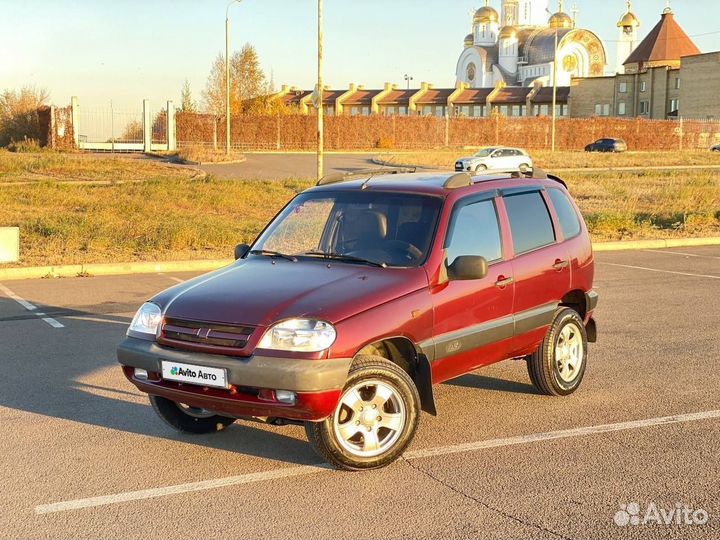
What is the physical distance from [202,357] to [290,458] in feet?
2.95

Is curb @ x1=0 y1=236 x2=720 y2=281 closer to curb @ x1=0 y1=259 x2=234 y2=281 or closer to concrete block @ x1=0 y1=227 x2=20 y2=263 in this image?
curb @ x1=0 y1=259 x2=234 y2=281

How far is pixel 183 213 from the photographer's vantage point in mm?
21844

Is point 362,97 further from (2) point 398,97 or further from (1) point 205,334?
(1) point 205,334

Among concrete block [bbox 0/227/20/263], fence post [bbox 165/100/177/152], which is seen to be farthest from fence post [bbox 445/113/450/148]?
concrete block [bbox 0/227/20/263]

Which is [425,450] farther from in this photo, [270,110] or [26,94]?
[270,110]

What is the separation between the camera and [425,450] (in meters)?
5.85

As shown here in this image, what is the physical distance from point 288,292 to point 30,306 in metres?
7.06

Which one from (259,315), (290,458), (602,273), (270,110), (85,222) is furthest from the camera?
(270,110)

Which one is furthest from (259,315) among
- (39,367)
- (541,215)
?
(39,367)

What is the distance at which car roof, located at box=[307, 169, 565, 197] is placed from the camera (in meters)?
6.50

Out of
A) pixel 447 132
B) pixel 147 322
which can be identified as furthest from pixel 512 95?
pixel 147 322

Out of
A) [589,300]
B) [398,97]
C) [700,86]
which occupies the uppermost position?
[398,97]

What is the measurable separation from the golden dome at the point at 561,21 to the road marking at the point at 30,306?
11680cm

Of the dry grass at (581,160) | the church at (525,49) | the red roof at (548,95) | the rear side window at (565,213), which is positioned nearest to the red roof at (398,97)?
the church at (525,49)
